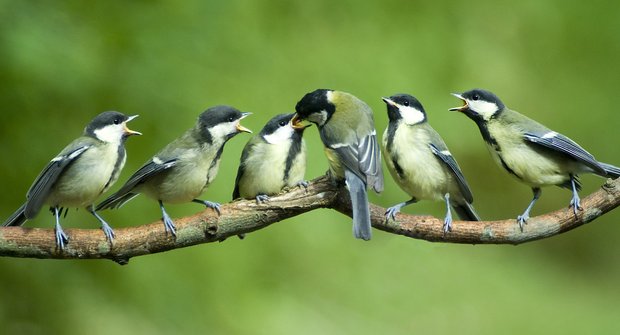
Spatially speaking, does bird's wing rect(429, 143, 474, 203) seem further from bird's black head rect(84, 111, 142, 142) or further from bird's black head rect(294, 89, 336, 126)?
bird's black head rect(84, 111, 142, 142)

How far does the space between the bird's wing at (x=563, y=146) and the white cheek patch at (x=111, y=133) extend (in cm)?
110

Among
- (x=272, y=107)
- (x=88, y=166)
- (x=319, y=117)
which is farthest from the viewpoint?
(x=272, y=107)

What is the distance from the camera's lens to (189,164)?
2.24m

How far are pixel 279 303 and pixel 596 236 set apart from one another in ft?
6.52

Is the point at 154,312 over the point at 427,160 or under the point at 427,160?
under

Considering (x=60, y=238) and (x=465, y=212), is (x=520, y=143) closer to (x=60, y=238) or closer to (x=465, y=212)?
(x=465, y=212)

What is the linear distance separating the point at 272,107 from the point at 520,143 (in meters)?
1.86

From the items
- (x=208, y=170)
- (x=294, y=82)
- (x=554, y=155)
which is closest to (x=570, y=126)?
(x=294, y=82)

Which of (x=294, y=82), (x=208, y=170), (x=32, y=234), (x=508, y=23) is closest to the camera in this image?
(x=32, y=234)

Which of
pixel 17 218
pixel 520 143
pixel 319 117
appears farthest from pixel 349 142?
pixel 17 218

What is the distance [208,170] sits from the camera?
228cm

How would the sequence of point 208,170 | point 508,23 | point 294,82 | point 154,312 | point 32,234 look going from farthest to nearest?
point 508,23 → point 294,82 → point 154,312 → point 208,170 → point 32,234

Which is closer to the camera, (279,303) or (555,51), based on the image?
(279,303)

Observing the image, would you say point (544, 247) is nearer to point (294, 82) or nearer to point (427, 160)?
point (294, 82)
